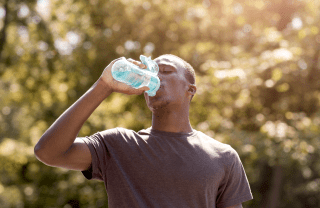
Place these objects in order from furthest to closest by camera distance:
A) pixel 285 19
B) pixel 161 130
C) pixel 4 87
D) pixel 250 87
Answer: pixel 4 87
pixel 285 19
pixel 250 87
pixel 161 130

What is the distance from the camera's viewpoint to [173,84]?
2521 millimetres

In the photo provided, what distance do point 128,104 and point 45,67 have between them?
9.95 ft

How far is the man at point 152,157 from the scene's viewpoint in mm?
1984

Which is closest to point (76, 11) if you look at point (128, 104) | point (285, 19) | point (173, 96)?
point (128, 104)

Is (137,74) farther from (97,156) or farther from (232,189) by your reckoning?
(232,189)


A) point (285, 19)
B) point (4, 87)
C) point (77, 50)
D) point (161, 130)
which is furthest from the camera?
point (4, 87)

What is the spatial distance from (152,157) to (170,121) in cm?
35

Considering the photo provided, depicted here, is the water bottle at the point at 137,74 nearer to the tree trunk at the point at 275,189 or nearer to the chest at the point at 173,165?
the chest at the point at 173,165

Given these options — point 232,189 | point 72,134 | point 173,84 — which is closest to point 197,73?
point 173,84

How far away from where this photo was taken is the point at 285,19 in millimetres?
9133

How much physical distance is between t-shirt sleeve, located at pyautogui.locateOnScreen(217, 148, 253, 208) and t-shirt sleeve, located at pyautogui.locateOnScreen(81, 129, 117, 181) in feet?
2.53

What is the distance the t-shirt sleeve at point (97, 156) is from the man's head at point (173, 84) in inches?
17.7

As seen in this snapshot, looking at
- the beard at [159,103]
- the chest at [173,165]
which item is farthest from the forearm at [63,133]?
the beard at [159,103]

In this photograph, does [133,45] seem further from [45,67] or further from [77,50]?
[45,67]
